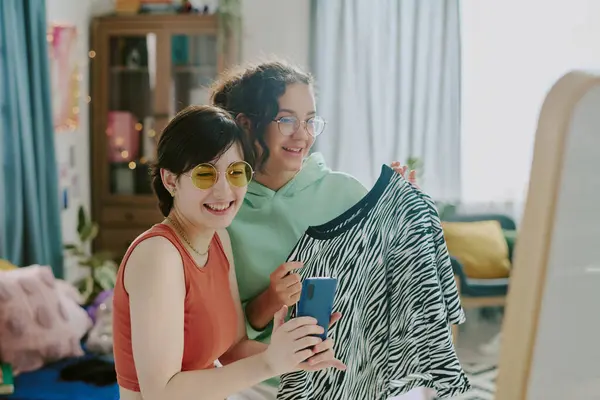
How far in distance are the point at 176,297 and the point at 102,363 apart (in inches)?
79.9

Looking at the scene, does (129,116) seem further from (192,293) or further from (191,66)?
(192,293)

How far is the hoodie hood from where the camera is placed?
55.2 inches

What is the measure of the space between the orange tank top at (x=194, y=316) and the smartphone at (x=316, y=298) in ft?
0.57

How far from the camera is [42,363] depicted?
9.29 feet

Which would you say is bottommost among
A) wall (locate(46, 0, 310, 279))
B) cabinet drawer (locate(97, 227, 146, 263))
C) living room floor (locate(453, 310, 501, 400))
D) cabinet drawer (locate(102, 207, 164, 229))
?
living room floor (locate(453, 310, 501, 400))

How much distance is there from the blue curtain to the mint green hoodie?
278cm

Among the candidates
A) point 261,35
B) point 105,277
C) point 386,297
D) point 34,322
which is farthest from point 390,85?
point 386,297

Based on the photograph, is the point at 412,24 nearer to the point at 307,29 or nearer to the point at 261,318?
the point at 307,29

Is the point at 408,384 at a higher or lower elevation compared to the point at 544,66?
lower

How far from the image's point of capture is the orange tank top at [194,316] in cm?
106

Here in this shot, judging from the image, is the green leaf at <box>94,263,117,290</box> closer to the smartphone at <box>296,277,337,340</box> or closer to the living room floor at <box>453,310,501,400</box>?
the living room floor at <box>453,310,501,400</box>

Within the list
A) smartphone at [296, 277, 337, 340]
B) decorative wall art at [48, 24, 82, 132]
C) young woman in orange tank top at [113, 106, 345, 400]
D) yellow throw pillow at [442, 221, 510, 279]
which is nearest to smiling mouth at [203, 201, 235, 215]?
young woman in orange tank top at [113, 106, 345, 400]

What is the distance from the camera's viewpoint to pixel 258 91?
1312 millimetres

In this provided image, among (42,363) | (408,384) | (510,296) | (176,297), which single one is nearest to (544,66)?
(42,363)
